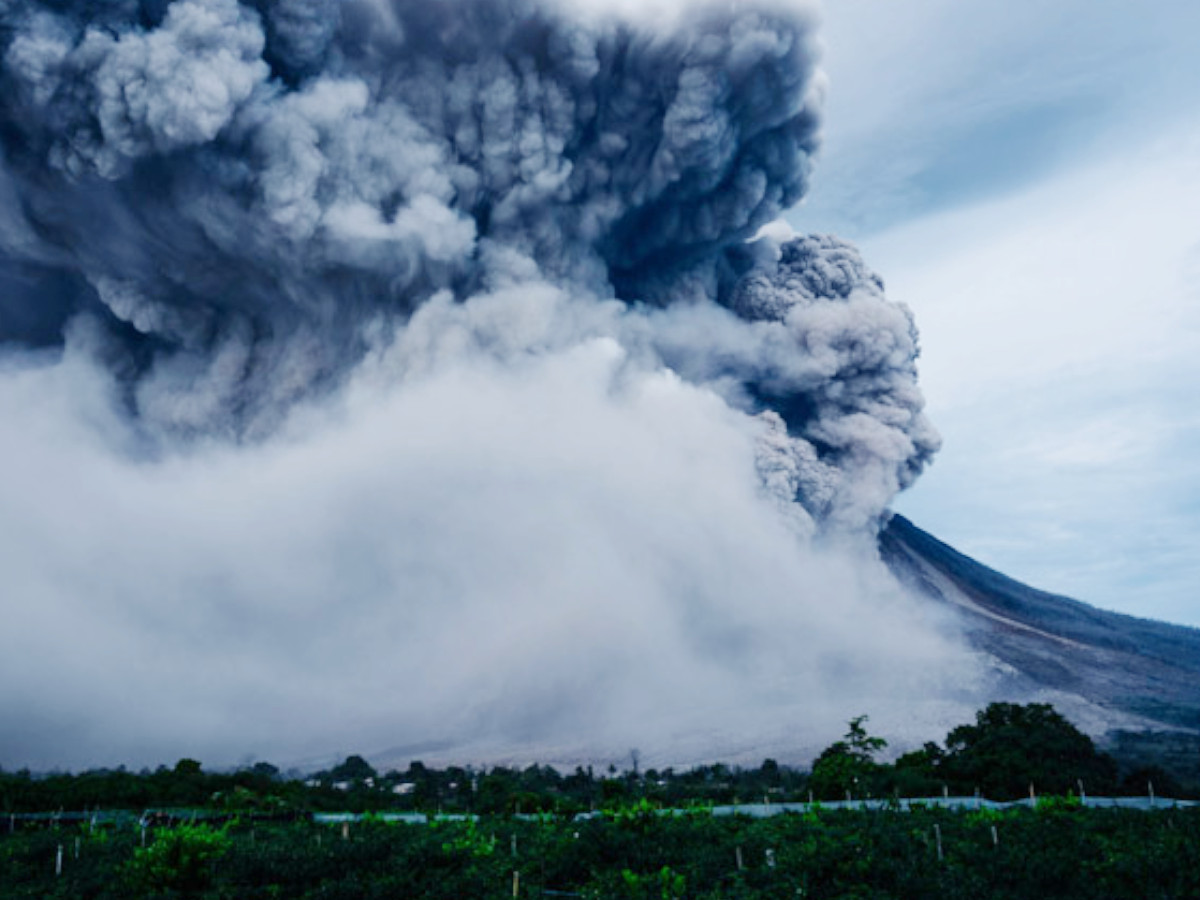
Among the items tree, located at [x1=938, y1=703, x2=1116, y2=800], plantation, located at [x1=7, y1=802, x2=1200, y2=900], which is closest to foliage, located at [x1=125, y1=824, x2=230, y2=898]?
plantation, located at [x1=7, y1=802, x2=1200, y2=900]

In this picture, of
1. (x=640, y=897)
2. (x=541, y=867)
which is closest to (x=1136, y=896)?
(x=640, y=897)

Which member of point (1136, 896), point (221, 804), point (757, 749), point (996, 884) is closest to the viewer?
point (1136, 896)

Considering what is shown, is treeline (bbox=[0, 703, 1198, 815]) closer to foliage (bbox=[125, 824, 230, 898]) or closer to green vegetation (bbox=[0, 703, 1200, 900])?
green vegetation (bbox=[0, 703, 1200, 900])

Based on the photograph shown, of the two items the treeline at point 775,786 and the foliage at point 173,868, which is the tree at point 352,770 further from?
the foliage at point 173,868

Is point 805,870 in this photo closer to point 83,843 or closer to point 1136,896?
point 1136,896

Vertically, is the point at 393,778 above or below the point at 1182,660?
below

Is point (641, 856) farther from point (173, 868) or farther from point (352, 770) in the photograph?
point (352, 770)
